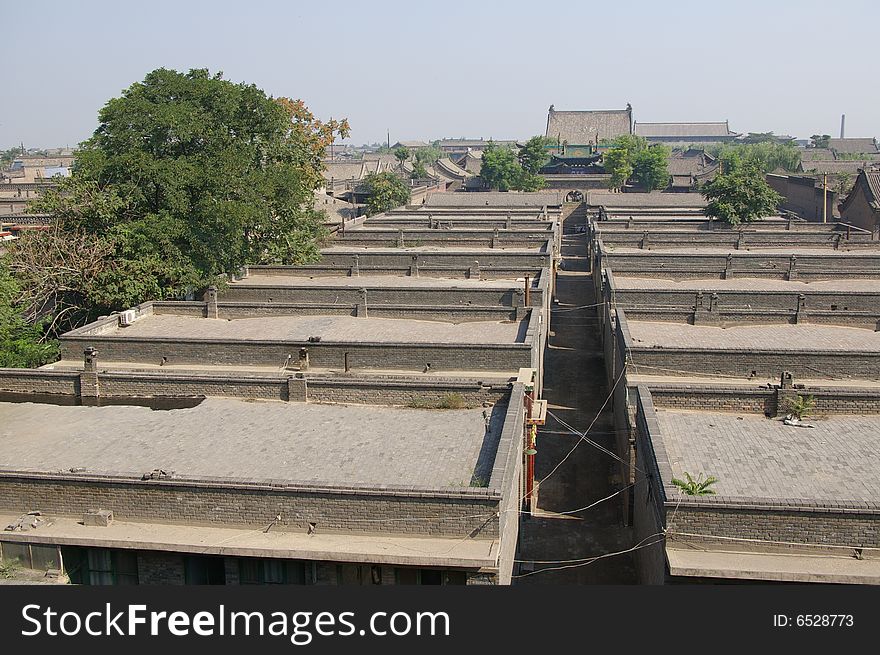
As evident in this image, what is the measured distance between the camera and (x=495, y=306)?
24000mm

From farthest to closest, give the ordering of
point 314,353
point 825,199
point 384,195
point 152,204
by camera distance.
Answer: point 384,195
point 825,199
point 152,204
point 314,353

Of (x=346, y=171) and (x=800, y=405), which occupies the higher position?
(x=346, y=171)

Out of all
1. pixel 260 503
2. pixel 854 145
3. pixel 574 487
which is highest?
pixel 854 145

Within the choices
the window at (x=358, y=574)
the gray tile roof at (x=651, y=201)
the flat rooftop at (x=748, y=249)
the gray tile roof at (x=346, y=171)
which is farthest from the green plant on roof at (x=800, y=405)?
the gray tile roof at (x=346, y=171)

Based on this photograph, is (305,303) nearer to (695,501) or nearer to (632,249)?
(695,501)

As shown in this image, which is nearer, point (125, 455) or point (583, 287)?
point (125, 455)

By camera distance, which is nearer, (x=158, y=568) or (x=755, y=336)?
(x=158, y=568)

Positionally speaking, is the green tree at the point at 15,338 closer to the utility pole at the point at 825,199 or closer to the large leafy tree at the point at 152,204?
the large leafy tree at the point at 152,204

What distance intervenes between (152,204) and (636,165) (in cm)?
6268

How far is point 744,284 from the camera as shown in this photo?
29.5 m

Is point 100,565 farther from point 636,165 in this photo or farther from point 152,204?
point 636,165

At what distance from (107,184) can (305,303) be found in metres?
7.14

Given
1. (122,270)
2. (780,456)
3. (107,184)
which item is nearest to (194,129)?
(107,184)

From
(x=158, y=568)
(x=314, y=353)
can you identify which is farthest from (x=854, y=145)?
(x=158, y=568)
